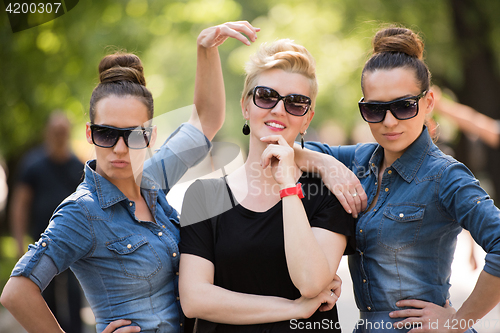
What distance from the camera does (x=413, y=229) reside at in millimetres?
2600

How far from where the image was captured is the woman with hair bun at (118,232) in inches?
95.7

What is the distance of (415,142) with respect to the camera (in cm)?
280

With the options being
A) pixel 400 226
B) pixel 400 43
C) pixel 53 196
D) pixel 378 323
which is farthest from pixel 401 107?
pixel 53 196

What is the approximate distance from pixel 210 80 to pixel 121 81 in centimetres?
63

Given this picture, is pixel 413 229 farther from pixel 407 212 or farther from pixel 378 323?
pixel 378 323

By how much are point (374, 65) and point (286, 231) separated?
112 cm

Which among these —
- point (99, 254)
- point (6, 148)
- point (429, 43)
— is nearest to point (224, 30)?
point (99, 254)

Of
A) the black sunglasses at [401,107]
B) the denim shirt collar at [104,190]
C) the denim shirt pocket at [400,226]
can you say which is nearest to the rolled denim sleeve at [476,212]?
the denim shirt pocket at [400,226]

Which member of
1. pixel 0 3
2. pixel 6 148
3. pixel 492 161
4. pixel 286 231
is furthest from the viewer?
pixel 492 161

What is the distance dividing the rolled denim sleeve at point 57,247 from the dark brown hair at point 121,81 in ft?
2.08

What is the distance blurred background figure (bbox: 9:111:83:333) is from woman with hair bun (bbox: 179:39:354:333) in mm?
3544

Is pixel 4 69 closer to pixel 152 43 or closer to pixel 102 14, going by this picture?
pixel 102 14

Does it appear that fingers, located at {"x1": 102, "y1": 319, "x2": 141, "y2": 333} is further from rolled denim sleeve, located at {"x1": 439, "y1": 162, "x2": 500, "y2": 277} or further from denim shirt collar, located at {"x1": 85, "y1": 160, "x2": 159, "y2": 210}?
rolled denim sleeve, located at {"x1": 439, "y1": 162, "x2": 500, "y2": 277}

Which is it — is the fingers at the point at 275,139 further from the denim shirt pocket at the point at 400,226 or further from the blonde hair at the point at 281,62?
the denim shirt pocket at the point at 400,226
